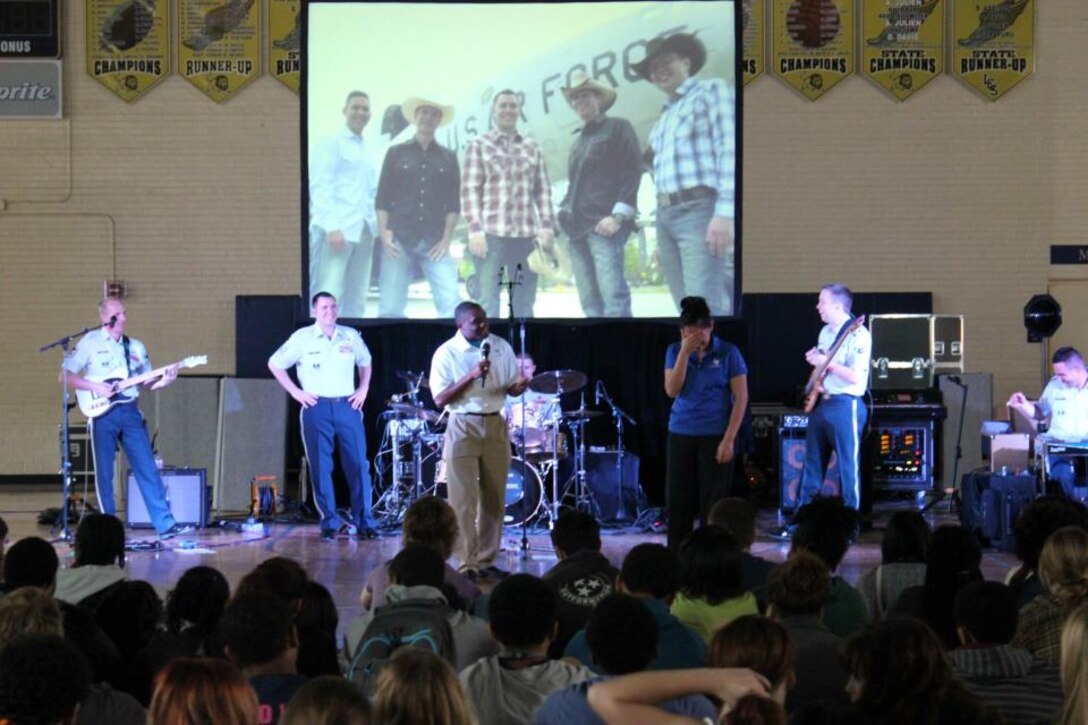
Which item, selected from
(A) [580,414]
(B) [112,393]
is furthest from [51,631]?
(A) [580,414]

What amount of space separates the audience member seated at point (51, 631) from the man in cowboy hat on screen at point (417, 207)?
9.72 metres

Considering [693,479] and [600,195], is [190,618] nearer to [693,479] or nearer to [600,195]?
[693,479]

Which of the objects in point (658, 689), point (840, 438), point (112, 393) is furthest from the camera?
point (112, 393)

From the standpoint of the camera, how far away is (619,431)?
12.7 metres

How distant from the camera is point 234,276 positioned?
547 inches

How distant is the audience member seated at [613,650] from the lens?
3.58m

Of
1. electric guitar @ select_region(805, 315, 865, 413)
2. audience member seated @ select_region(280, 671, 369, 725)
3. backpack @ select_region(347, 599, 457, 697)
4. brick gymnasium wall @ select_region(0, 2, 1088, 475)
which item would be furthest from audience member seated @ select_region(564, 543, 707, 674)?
brick gymnasium wall @ select_region(0, 2, 1088, 475)

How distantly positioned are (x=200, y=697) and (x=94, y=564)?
9.14ft

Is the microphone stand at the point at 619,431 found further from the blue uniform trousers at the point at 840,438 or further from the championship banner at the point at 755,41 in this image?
the championship banner at the point at 755,41

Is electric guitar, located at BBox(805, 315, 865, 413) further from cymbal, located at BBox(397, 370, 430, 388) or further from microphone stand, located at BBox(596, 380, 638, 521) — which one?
cymbal, located at BBox(397, 370, 430, 388)

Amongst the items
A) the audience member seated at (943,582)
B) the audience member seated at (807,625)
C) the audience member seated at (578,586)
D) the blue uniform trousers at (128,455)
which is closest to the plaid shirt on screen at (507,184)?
the blue uniform trousers at (128,455)

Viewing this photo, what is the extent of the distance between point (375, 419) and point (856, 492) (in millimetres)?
4538

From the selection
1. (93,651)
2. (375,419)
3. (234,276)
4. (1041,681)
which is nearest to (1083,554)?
(1041,681)

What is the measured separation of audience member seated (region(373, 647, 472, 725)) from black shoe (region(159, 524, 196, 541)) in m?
8.36
